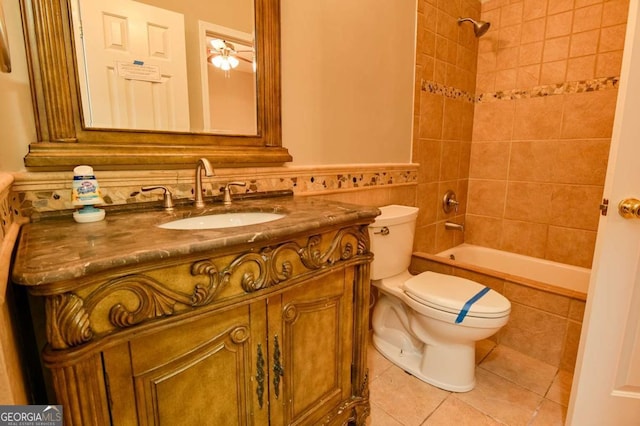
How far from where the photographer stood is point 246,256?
0.76 metres

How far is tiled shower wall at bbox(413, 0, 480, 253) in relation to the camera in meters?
1.97

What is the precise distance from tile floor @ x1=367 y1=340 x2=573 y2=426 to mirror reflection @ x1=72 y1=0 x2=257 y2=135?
1.30m

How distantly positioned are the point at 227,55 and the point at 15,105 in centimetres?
65

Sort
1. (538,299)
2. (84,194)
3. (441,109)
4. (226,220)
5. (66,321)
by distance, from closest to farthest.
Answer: (66,321), (84,194), (226,220), (538,299), (441,109)

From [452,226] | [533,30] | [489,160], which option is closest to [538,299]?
[452,226]

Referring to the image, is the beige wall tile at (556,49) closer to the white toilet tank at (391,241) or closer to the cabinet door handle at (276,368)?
the white toilet tank at (391,241)

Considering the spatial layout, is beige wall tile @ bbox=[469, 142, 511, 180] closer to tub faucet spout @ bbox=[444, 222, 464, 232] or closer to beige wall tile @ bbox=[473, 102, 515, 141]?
beige wall tile @ bbox=[473, 102, 515, 141]

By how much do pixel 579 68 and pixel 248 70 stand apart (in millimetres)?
2051

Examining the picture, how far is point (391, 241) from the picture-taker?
1586 mm

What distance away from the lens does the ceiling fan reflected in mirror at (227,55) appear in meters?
1.15

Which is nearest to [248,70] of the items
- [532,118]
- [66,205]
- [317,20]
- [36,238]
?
[317,20]

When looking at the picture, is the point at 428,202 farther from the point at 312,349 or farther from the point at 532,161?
the point at 312,349

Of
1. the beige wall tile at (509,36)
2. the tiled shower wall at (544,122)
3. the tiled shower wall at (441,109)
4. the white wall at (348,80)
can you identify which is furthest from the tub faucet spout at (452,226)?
the beige wall tile at (509,36)

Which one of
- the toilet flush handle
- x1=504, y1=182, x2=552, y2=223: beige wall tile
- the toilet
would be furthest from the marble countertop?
x1=504, y1=182, x2=552, y2=223: beige wall tile
